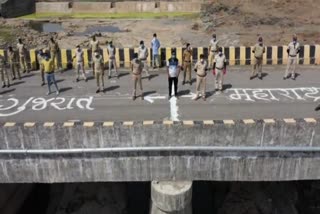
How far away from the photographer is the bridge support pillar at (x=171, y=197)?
1386 cm

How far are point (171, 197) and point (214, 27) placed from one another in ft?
104

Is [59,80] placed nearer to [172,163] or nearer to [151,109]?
[151,109]

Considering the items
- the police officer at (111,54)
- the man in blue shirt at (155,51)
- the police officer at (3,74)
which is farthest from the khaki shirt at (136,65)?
the police officer at (3,74)

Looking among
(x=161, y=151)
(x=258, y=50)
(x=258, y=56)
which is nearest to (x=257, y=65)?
(x=258, y=56)

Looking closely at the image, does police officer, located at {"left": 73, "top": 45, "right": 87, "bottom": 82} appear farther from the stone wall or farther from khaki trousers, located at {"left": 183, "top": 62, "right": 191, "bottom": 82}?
the stone wall

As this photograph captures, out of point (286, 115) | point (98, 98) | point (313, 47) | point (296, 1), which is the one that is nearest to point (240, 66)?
point (313, 47)

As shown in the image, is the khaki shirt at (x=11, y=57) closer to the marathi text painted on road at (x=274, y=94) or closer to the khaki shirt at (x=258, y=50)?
the marathi text painted on road at (x=274, y=94)

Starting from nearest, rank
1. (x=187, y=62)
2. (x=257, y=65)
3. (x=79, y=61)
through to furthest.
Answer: (x=187, y=62) → (x=79, y=61) → (x=257, y=65)

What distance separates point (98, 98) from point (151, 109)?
297 cm

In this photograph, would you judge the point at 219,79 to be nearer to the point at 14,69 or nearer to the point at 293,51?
the point at 293,51

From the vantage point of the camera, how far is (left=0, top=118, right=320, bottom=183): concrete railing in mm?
14195

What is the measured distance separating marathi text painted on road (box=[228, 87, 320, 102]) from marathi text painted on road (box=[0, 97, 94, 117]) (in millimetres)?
6782

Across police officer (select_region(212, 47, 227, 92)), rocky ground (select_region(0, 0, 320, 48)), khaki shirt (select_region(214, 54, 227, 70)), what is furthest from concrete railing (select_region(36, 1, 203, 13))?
khaki shirt (select_region(214, 54, 227, 70))

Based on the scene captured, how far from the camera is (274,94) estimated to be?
1956cm
